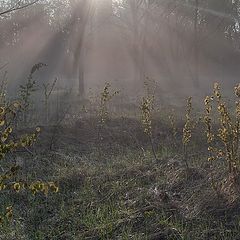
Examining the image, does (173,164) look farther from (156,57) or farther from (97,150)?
(156,57)

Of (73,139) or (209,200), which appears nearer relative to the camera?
(209,200)

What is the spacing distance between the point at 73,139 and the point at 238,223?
6558 millimetres

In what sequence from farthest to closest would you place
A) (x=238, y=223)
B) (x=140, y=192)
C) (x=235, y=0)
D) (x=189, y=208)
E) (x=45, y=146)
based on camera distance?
(x=235, y=0) < (x=45, y=146) < (x=140, y=192) < (x=189, y=208) < (x=238, y=223)

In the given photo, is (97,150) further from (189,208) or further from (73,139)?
(189,208)

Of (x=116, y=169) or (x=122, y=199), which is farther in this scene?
(x=116, y=169)

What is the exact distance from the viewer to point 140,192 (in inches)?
248

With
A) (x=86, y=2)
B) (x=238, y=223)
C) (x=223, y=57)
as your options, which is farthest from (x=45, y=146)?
(x=223, y=57)

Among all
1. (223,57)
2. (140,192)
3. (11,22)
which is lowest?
(223,57)

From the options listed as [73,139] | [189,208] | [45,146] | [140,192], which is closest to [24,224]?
[140,192]

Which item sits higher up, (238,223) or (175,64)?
(238,223)

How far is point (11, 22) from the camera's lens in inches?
1393

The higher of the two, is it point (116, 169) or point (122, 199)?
point (122, 199)

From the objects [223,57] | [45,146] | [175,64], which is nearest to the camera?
[45,146]

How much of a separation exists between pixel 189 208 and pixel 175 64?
3162 centimetres
